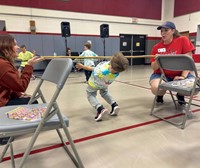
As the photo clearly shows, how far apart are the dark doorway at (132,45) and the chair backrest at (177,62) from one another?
318 inches

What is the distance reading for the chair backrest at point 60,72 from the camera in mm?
961

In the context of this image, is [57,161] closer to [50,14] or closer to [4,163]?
[4,163]

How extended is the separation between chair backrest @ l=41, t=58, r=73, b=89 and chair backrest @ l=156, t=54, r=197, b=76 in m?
1.19

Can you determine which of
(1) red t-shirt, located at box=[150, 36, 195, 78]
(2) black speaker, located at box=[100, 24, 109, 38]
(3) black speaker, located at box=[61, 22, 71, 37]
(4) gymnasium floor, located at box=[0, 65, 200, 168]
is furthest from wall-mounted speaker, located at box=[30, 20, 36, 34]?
(1) red t-shirt, located at box=[150, 36, 195, 78]

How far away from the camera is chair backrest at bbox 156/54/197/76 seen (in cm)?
169

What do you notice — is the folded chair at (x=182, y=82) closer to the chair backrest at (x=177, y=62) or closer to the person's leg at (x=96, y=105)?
the chair backrest at (x=177, y=62)

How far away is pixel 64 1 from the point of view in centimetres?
773

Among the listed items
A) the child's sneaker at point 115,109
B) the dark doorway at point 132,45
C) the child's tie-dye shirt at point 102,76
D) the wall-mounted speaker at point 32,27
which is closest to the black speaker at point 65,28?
the wall-mounted speaker at point 32,27

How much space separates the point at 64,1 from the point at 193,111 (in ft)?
24.2

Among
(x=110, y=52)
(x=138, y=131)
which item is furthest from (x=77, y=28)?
(x=138, y=131)

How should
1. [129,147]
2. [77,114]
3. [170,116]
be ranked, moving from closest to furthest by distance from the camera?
1. [129,147]
2. [170,116]
3. [77,114]

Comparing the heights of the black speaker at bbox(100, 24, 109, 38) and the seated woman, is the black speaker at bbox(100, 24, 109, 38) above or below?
above

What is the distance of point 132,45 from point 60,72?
9751 millimetres

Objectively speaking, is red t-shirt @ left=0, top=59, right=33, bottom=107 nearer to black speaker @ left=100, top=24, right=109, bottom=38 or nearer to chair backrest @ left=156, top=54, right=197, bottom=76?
chair backrest @ left=156, top=54, right=197, bottom=76
